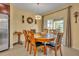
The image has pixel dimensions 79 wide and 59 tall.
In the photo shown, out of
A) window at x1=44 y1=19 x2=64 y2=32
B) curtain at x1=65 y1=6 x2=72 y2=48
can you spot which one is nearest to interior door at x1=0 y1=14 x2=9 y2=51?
curtain at x1=65 y1=6 x2=72 y2=48

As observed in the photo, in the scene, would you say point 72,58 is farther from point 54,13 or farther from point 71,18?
point 54,13

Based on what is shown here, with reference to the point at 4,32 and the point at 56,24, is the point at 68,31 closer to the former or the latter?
the point at 56,24

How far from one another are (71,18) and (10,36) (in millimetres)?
3138

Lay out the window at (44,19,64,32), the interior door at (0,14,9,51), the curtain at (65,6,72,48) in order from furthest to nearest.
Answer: the window at (44,19,64,32)
the curtain at (65,6,72,48)
the interior door at (0,14,9,51)

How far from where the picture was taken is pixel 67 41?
5801mm

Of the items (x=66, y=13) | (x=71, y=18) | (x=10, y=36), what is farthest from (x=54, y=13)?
(x=10, y=36)

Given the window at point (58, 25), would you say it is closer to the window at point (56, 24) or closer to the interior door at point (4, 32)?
the window at point (56, 24)

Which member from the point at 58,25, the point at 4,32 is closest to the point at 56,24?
the point at 58,25

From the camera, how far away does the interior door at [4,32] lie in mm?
4609

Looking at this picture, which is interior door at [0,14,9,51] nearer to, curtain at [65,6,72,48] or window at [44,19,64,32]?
curtain at [65,6,72,48]

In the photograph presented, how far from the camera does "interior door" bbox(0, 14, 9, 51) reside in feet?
15.1

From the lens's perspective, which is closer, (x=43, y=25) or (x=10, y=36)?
(x=10, y=36)

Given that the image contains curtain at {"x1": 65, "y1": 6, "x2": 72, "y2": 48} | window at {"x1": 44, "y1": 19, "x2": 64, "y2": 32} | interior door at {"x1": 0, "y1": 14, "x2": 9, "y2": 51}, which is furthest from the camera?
window at {"x1": 44, "y1": 19, "x2": 64, "y2": 32}

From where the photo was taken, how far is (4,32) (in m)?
4.80
